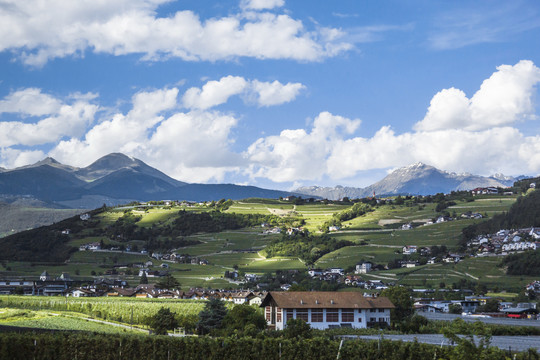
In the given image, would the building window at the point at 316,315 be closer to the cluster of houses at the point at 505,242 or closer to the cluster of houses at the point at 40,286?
the cluster of houses at the point at 40,286

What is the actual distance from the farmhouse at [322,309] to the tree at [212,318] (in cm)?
822

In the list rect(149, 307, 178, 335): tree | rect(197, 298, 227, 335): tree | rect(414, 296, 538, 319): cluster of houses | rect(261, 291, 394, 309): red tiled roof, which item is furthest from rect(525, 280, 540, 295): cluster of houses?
rect(149, 307, 178, 335): tree

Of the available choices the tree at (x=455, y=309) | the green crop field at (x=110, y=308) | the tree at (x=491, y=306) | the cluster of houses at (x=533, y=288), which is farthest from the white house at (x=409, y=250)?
the green crop field at (x=110, y=308)

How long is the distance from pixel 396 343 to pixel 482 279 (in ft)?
357

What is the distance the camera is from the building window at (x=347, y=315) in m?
86.5

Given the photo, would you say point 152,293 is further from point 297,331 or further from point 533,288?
point 297,331

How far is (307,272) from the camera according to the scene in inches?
6609

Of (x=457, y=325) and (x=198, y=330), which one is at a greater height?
(x=457, y=325)

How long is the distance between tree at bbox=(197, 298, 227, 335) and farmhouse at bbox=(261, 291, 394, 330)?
8221 mm

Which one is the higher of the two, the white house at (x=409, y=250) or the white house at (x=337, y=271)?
Result: the white house at (x=409, y=250)

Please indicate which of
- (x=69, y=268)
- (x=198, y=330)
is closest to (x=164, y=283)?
(x=69, y=268)

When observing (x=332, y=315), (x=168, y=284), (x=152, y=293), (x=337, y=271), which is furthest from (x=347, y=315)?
(x=337, y=271)

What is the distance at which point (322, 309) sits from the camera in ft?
280

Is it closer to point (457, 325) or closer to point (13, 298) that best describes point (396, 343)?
point (457, 325)
